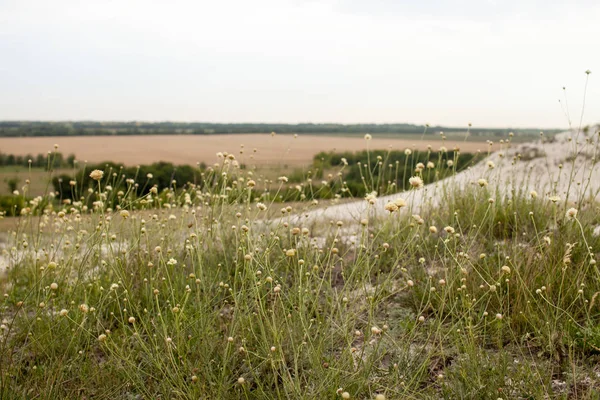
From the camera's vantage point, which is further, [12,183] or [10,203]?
[10,203]

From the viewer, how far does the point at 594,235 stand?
5.15m

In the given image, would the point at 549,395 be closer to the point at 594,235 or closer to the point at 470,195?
the point at 594,235

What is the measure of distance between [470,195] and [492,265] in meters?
1.86

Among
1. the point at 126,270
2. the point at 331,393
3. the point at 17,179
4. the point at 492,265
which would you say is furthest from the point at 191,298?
the point at 17,179

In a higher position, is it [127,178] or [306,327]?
[127,178]

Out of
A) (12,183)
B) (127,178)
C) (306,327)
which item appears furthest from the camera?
(127,178)

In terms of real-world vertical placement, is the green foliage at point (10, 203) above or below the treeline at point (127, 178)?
below

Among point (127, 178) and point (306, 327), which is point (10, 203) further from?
point (306, 327)

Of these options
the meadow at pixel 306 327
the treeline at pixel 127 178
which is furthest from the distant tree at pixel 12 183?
the meadow at pixel 306 327

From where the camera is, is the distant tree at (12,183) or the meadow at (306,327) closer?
the meadow at (306,327)

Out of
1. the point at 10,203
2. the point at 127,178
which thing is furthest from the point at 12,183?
the point at 127,178

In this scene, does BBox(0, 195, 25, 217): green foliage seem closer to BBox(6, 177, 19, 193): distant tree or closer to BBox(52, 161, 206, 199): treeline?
BBox(6, 177, 19, 193): distant tree

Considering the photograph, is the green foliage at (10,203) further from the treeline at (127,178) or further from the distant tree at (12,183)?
the treeline at (127,178)

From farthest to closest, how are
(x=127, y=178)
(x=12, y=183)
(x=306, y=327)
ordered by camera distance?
(x=127, y=178), (x=12, y=183), (x=306, y=327)
